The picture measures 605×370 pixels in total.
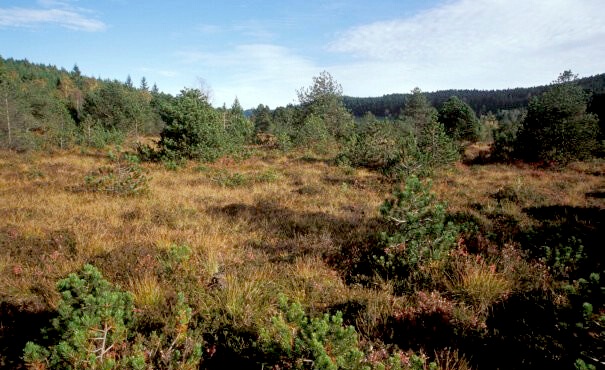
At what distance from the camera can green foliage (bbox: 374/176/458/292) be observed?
4793mm

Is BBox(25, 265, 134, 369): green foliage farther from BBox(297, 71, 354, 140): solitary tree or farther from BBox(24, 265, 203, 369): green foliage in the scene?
BBox(297, 71, 354, 140): solitary tree

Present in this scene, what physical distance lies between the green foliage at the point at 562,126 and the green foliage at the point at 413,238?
19.4 meters

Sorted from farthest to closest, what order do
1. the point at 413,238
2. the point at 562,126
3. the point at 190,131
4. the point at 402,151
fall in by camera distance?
1. the point at 562,126
2. the point at 190,131
3. the point at 402,151
4. the point at 413,238

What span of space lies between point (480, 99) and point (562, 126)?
16031 cm

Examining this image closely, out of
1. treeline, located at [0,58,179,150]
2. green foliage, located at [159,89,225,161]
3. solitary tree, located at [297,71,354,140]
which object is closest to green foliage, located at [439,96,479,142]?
solitary tree, located at [297,71,354,140]

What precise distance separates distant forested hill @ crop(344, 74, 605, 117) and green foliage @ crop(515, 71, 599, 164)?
325 ft

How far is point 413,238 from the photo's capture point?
4918mm

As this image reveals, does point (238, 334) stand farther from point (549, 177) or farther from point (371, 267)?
point (549, 177)

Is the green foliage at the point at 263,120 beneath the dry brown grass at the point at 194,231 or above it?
above

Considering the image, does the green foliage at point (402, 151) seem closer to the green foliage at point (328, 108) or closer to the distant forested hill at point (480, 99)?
the green foliage at point (328, 108)

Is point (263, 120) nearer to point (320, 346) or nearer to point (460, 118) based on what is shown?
point (460, 118)

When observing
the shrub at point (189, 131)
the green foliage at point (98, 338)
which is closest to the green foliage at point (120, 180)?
the shrub at point (189, 131)

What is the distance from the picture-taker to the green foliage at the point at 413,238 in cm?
479

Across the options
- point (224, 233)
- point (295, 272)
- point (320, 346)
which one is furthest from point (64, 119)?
point (320, 346)
